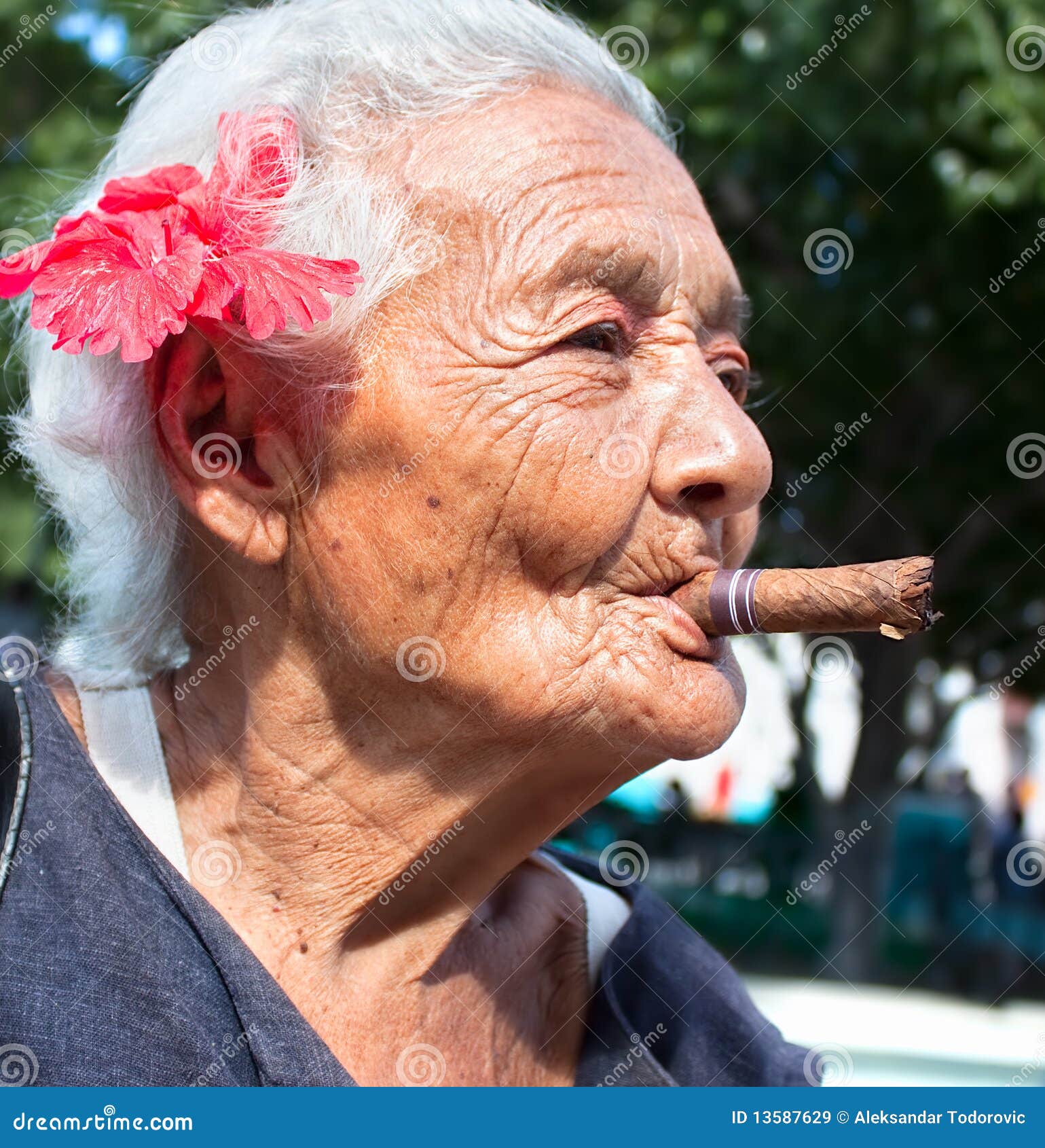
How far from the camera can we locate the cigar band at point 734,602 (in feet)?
5.42

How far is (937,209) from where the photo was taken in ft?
17.6

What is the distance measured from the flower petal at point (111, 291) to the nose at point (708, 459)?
0.68 m

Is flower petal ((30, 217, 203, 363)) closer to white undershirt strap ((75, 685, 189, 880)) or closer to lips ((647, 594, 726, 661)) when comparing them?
white undershirt strap ((75, 685, 189, 880))

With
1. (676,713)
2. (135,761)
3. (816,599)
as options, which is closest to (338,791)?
(135,761)

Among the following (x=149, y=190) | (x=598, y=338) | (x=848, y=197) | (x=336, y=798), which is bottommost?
(x=336, y=798)

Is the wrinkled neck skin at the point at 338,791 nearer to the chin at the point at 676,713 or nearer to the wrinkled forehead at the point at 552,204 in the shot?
the chin at the point at 676,713

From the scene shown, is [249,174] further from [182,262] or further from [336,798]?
[336,798]

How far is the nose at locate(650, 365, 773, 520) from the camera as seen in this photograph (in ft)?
5.59

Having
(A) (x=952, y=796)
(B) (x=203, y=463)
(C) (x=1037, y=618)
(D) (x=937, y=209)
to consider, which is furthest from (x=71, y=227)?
(A) (x=952, y=796)

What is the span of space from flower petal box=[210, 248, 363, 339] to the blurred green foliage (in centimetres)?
123

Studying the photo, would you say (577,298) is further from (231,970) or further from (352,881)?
(231,970)

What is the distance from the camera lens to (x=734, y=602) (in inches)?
65.4

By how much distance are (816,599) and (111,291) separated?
1026 millimetres

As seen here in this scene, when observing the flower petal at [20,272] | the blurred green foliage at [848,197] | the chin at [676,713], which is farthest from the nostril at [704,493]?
the blurred green foliage at [848,197]
